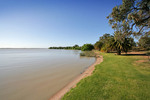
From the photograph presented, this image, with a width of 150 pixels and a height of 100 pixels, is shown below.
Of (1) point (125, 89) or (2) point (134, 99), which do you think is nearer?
(2) point (134, 99)

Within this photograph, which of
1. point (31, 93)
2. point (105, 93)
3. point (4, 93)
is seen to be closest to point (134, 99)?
point (105, 93)

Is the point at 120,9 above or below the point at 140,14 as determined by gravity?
above

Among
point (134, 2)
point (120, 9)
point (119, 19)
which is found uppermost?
point (134, 2)

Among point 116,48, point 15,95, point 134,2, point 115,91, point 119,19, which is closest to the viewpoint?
point 115,91

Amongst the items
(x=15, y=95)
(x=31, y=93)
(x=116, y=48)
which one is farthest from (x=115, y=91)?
(x=116, y=48)

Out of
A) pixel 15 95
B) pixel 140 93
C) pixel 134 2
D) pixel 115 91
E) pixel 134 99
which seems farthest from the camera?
pixel 134 2

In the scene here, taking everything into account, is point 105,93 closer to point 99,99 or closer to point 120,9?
point 99,99

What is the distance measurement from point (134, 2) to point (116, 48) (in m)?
16.1

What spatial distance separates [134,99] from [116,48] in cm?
2192

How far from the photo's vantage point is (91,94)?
3.49m

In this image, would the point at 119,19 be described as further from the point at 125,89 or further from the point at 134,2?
the point at 125,89

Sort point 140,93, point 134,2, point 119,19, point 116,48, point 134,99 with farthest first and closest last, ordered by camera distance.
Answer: point 116,48 < point 119,19 < point 134,2 < point 140,93 < point 134,99

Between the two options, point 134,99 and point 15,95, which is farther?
point 15,95

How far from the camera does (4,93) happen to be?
4551mm
